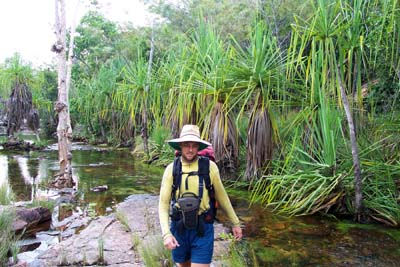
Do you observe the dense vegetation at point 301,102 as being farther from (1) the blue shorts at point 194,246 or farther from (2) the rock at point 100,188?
(1) the blue shorts at point 194,246

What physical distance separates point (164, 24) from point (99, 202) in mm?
13062

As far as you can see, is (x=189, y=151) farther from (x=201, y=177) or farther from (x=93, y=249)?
(x=93, y=249)

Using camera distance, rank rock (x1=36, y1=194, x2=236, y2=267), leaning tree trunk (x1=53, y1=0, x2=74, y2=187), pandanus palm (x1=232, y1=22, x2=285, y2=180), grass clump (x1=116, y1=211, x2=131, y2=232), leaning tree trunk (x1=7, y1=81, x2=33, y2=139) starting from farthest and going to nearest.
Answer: leaning tree trunk (x1=7, y1=81, x2=33, y2=139) < leaning tree trunk (x1=53, y1=0, x2=74, y2=187) < pandanus palm (x1=232, y1=22, x2=285, y2=180) < grass clump (x1=116, y1=211, x2=131, y2=232) < rock (x1=36, y1=194, x2=236, y2=267)

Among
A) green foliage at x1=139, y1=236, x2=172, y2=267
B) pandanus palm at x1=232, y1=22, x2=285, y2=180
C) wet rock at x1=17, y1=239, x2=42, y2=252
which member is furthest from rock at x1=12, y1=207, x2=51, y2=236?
pandanus palm at x1=232, y1=22, x2=285, y2=180

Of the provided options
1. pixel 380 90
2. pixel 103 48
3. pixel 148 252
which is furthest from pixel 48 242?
pixel 103 48

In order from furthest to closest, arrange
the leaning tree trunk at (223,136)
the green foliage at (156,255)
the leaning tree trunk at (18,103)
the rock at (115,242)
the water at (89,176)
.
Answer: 1. the leaning tree trunk at (18,103)
2. the water at (89,176)
3. the leaning tree trunk at (223,136)
4. the rock at (115,242)
5. the green foliage at (156,255)

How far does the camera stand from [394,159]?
199 inches

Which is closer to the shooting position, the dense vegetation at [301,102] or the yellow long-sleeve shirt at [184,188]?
the yellow long-sleeve shirt at [184,188]

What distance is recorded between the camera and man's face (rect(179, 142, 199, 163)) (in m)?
2.64

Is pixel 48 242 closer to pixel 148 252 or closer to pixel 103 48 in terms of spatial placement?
pixel 148 252

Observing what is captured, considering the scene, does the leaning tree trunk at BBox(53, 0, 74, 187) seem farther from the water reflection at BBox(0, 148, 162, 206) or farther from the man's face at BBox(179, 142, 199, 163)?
the man's face at BBox(179, 142, 199, 163)

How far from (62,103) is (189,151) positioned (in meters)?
6.05

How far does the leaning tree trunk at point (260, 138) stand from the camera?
628 centimetres

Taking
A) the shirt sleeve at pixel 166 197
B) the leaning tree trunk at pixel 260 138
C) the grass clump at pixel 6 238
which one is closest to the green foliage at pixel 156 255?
the shirt sleeve at pixel 166 197
